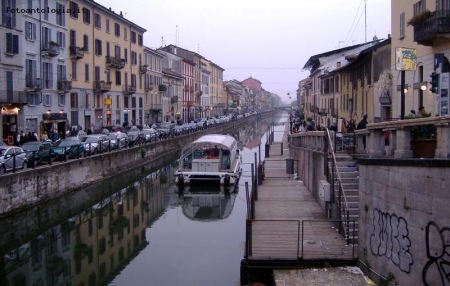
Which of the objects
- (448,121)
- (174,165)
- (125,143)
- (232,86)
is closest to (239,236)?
(448,121)

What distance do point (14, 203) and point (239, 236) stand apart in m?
8.89

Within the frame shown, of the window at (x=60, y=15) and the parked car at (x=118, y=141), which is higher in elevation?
the window at (x=60, y=15)

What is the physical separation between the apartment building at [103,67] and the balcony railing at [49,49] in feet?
11.9

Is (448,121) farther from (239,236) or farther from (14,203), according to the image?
(14,203)

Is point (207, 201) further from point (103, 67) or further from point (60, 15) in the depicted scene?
point (103, 67)

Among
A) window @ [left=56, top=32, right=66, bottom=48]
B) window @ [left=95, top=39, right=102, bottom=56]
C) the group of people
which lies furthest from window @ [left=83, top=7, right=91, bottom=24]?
the group of people

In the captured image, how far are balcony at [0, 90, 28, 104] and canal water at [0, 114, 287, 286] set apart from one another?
405 inches

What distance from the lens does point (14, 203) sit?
20328 millimetres

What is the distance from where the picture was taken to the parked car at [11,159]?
20797mm

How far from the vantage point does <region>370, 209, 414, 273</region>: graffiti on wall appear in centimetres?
885

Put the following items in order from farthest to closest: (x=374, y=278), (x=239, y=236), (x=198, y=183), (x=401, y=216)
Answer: (x=198, y=183) < (x=239, y=236) < (x=374, y=278) < (x=401, y=216)

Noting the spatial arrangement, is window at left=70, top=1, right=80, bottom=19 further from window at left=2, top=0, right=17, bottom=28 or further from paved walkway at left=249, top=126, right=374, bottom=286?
paved walkway at left=249, top=126, right=374, bottom=286

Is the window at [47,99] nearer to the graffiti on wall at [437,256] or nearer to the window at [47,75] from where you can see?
the window at [47,75]

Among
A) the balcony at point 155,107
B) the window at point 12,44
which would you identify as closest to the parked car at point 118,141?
the window at point 12,44
